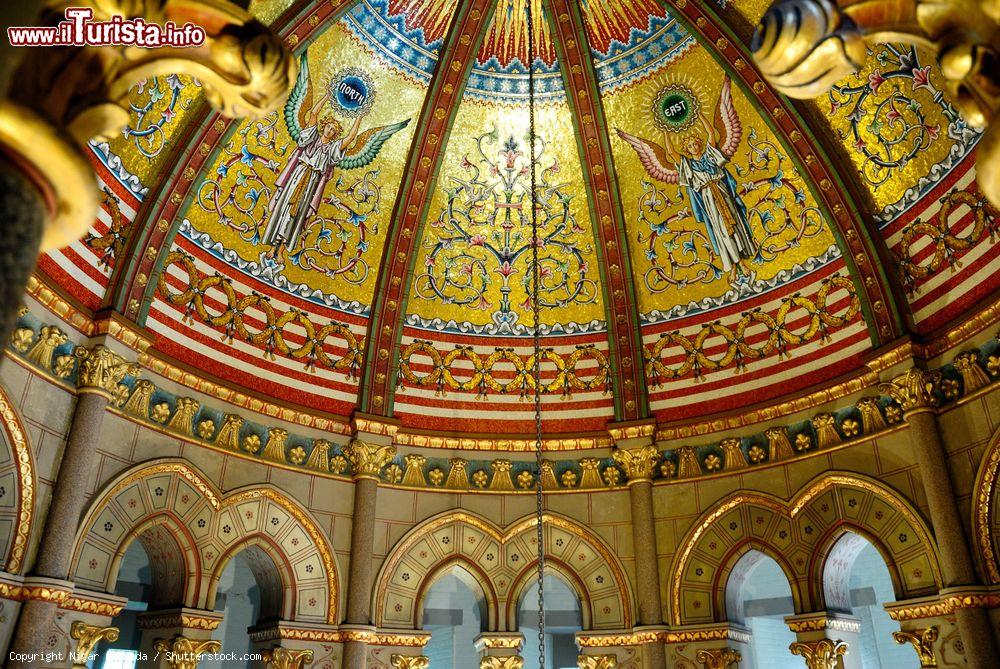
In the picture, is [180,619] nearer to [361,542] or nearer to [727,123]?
[361,542]

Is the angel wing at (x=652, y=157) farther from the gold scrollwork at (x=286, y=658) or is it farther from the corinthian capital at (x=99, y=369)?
the gold scrollwork at (x=286, y=658)

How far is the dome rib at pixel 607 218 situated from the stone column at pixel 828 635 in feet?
11.4

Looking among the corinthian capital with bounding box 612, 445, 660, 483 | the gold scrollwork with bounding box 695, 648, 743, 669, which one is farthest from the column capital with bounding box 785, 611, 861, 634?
the corinthian capital with bounding box 612, 445, 660, 483

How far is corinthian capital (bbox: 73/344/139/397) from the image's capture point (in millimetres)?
8914

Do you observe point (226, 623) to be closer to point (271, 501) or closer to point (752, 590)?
point (271, 501)

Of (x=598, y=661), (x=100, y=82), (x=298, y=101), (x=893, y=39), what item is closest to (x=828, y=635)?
(x=598, y=661)

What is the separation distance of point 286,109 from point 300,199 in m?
1.27

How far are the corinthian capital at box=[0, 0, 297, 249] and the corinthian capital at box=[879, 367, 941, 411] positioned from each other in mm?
8594

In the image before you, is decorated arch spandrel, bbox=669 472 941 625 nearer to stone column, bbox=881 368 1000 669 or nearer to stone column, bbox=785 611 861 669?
stone column, bbox=785 611 861 669

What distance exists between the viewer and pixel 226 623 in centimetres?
1484

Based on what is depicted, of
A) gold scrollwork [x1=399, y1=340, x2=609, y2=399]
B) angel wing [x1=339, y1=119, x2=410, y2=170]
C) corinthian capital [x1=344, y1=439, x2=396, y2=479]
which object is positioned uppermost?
angel wing [x1=339, y1=119, x2=410, y2=170]

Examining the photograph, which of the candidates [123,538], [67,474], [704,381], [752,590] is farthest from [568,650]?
[67,474]

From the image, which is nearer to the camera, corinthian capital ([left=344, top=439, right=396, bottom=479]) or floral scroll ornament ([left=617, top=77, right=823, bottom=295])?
corinthian capital ([left=344, top=439, right=396, bottom=479])

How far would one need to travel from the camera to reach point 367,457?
1135cm
